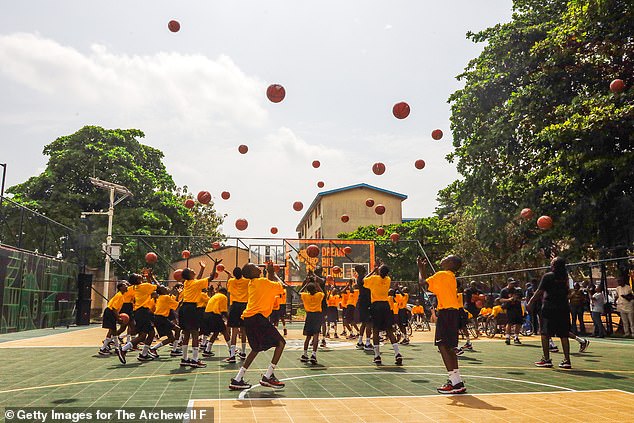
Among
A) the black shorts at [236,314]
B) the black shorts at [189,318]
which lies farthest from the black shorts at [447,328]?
the black shorts at [189,318]

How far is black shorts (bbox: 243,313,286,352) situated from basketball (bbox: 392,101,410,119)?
6.08 m

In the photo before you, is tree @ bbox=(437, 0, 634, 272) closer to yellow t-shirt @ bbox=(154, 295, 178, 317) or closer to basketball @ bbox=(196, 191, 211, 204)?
basketball @ bbox=(196, 191, 211, 204)

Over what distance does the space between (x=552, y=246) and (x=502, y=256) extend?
27.0ft

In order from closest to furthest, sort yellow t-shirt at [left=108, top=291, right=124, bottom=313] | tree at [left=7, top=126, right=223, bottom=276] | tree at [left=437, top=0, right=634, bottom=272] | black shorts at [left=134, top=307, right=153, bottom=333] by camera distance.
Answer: black shorts at [left=134, top=307, right=153, bottom=333]
yellow t-shirt at [left=108, top=291, right=124, bottom=313]
tree at [left=437, top=0, right=634, bottom=272]
tree at [left=7, top=126, right=223, bottom=276]

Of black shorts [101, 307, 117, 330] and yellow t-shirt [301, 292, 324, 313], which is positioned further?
black shorts [101, 307, 117, 330]

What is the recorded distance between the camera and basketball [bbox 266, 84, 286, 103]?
1073 centimetres

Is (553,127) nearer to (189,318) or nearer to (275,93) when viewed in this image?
(275,93)

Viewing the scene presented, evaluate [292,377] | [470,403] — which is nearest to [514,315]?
[292,377]

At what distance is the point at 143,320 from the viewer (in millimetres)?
11094

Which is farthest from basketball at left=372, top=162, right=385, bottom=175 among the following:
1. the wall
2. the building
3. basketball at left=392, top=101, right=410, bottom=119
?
the building

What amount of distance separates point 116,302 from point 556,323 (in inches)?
385

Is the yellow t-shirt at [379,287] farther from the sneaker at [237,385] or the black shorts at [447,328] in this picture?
the sneaker at [237,385]

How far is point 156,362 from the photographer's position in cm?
1074

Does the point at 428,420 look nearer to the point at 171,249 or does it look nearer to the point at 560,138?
the point at 560,138
